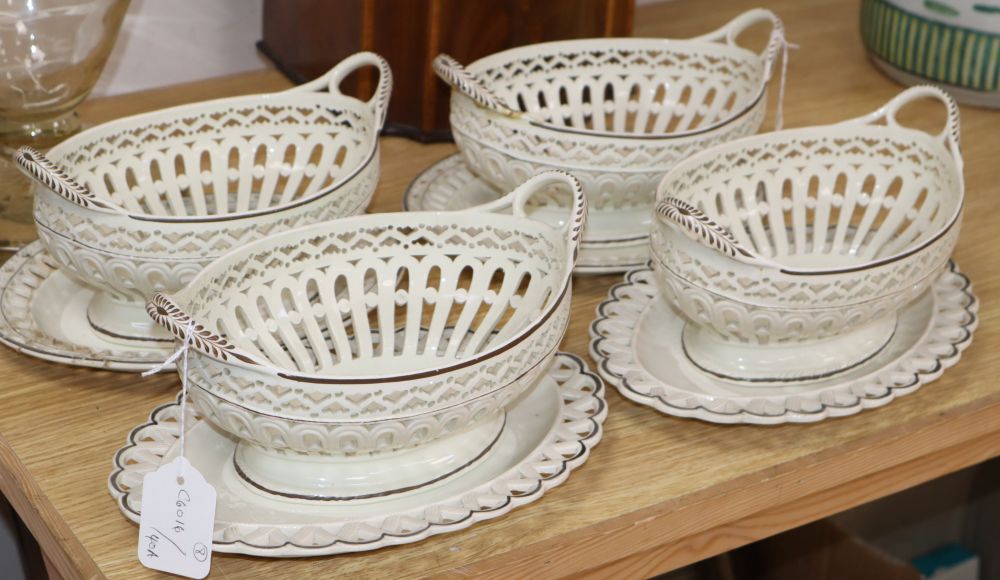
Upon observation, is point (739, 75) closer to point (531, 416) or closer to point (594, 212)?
point (594, 212)

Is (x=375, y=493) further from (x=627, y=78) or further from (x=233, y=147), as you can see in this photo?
(x=627, y=78)

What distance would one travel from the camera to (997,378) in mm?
812

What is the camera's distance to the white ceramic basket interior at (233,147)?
2.99 ft

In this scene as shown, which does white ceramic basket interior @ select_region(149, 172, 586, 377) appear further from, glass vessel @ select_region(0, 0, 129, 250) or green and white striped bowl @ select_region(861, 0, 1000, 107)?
green and white striped bowl @ select_region(861, 0, 1000, 107)

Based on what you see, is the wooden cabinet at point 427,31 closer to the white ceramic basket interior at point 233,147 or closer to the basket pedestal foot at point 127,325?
the white ceramic basket interior at point 233,147

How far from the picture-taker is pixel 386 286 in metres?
0.81

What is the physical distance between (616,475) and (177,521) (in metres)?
0.24

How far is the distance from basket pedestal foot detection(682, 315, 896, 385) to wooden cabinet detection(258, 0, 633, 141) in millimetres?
388

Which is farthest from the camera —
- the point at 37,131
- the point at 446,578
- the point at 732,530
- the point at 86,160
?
the point at 37,131

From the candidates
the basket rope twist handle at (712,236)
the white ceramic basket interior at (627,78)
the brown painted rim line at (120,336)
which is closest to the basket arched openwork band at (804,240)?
the basket rope twist handle at (712,236)

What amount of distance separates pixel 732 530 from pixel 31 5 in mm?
655

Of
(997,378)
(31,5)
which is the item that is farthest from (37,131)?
(997,378)

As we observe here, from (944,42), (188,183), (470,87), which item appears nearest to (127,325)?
(188,183)

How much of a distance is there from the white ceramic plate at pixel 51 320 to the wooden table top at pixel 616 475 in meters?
0.02
